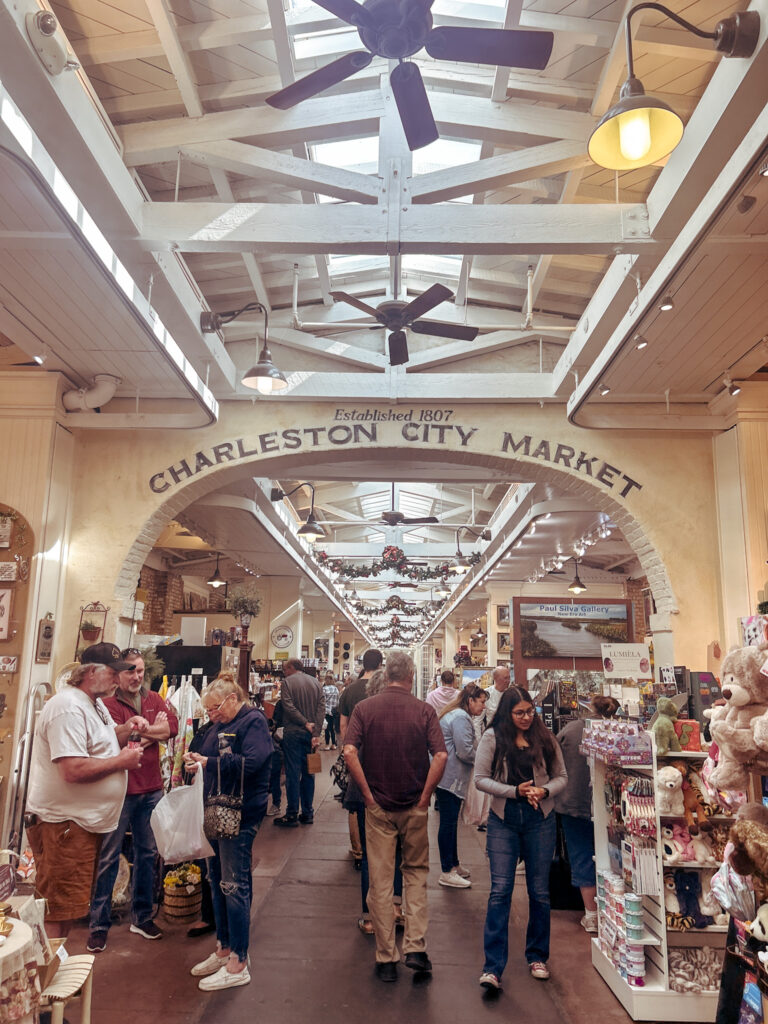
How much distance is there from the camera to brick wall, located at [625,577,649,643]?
16000 mm

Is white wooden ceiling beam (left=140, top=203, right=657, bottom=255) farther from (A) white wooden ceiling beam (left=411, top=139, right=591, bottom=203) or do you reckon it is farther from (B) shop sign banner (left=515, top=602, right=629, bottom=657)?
(B) shop sign banner (left=515, top=602, right=629, bottom=657)

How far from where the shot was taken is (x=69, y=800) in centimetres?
347

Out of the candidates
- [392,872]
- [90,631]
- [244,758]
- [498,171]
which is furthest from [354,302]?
[90,631]

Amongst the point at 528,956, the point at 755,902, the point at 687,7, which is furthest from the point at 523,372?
the point at 755,902

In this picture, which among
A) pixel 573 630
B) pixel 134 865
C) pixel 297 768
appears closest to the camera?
pixel 134 865

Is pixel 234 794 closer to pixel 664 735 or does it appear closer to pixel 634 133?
pixel 664 735

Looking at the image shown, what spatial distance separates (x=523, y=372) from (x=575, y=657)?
3983mm

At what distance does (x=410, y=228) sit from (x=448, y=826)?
14.4 feet

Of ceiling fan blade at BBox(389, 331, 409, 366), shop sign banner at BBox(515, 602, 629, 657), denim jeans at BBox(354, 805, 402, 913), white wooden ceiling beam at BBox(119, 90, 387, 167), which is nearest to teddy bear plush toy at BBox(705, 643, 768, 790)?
denim jeans at BBox(354, 805, 402, 913)

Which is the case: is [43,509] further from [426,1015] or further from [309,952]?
[426,1015]

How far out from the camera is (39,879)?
3.44 meters

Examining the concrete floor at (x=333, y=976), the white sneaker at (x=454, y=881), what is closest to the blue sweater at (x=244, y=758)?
the concrete floor at (x=333, y=976)

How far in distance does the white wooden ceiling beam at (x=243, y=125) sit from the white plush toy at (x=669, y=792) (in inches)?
170

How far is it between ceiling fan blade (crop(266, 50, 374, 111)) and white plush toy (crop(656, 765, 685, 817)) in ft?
11.9
